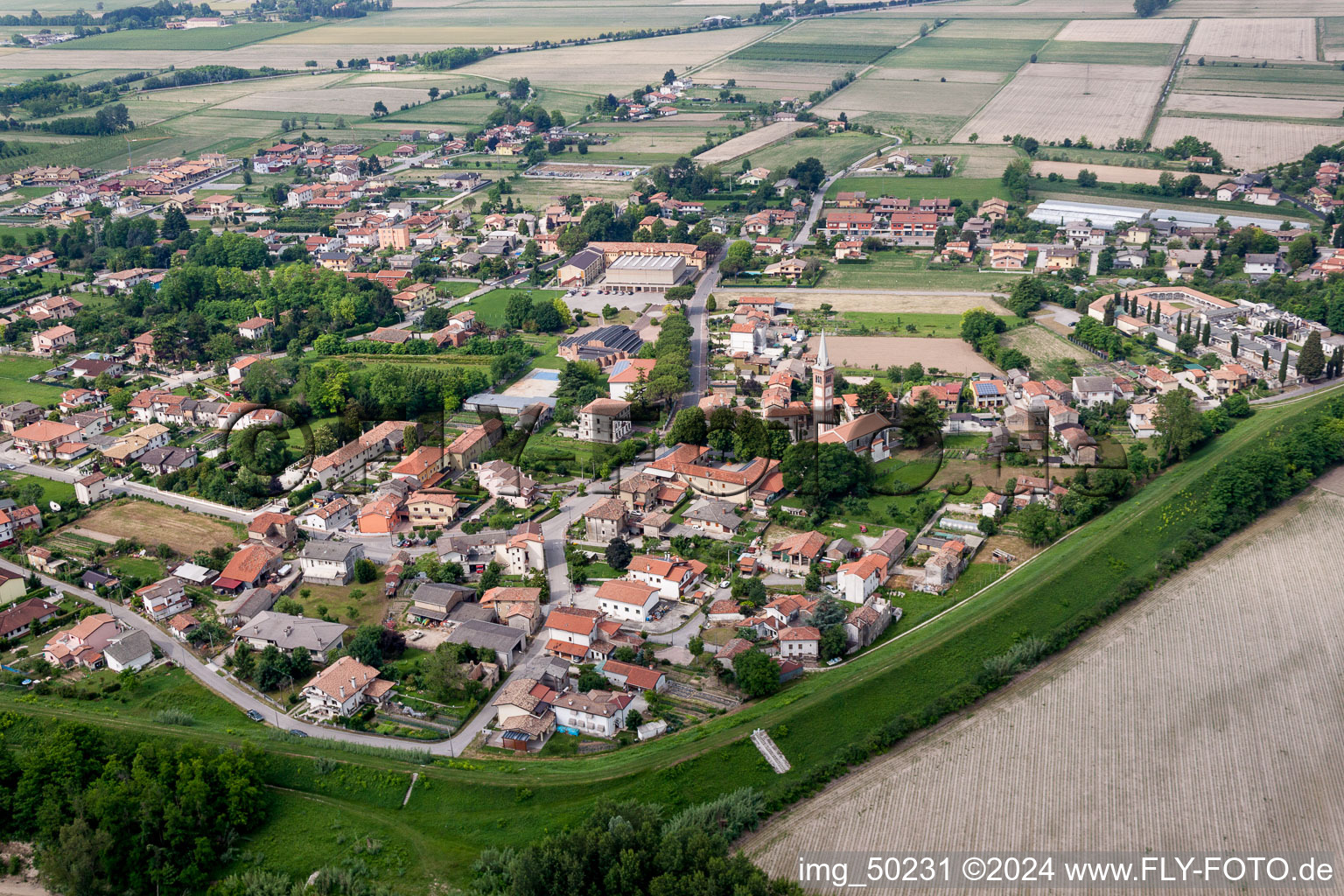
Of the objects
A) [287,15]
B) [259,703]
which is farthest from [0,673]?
[287,15]

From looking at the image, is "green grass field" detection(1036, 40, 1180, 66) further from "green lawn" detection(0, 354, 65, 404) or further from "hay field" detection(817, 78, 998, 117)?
"green lawn" detection(0, 354, 65, 404)

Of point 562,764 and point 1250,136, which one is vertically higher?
point 1250,136

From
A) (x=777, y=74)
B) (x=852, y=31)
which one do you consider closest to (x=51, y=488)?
(x=777, y=74)

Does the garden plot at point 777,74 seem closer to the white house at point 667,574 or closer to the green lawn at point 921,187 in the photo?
the green lawn at point 921,187

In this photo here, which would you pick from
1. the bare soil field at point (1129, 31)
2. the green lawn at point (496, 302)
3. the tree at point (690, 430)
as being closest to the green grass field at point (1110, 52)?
the bare soil field at point (1129, 31)

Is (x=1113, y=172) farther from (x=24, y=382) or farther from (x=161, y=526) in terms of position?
(x=24, y=382)

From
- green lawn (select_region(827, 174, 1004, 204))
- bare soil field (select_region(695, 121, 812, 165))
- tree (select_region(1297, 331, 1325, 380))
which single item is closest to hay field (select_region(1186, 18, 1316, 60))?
bare soil field (select_region(695, 121, 812, 165))
